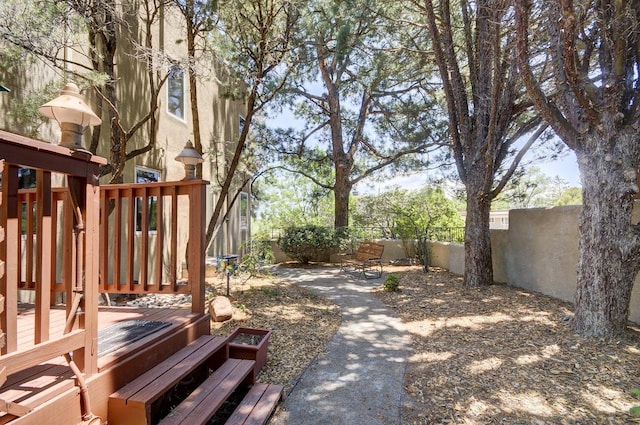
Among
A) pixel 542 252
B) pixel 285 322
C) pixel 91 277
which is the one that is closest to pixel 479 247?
pixel 542 252

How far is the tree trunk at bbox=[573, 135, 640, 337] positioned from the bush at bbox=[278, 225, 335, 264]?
7107mm

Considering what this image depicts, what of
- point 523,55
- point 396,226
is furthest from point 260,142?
point 523,55

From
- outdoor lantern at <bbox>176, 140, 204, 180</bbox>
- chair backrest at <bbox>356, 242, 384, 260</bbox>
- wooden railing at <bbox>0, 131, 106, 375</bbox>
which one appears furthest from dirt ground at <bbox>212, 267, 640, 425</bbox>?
chair backrest at <bbox>356, 242, 384, 260</bbox>

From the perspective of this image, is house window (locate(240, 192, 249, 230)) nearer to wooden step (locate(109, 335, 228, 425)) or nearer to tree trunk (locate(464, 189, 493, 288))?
tree trunk (locate(464, 189, 493, 288))

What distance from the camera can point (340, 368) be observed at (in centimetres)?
325

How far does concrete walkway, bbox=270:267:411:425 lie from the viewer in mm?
2480

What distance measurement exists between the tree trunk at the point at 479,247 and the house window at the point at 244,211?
7312mm

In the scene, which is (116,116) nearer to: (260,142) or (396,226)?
(260,142)

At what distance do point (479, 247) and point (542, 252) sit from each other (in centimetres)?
104

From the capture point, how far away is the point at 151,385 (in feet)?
6.84

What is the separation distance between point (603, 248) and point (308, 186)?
1662cm

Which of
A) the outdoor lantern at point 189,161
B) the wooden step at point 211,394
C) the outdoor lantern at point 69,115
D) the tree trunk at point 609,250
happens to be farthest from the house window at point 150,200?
the tree trunk at point 609,250

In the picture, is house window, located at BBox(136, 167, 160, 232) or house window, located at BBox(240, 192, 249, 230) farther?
house window, located at BBox(240, 192, 249, 230)

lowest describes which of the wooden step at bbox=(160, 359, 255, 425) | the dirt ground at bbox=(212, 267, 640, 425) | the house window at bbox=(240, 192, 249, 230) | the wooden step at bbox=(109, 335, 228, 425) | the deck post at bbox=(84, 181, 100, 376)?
the dirt ground at bbox=(212, 267, 640, 425)
